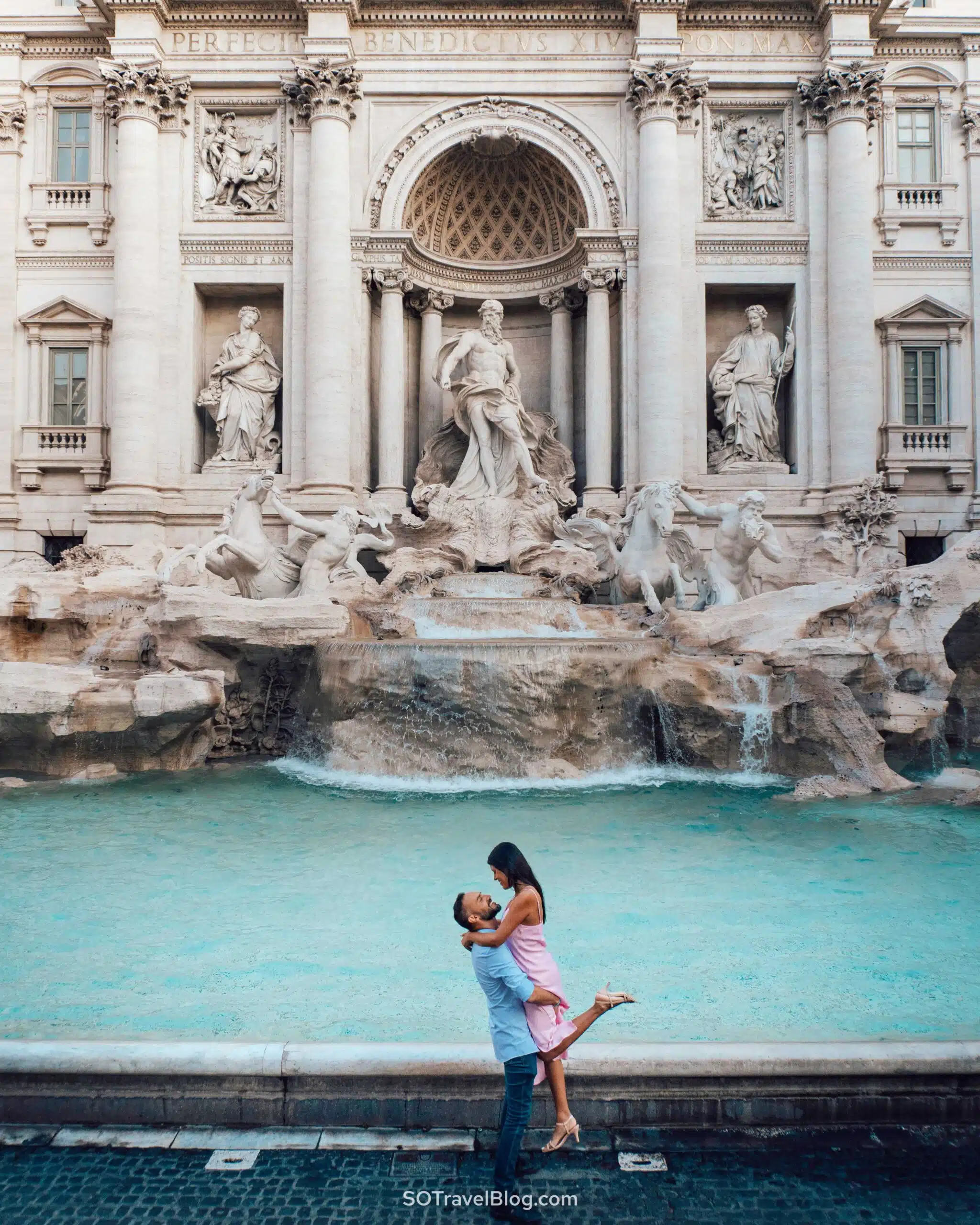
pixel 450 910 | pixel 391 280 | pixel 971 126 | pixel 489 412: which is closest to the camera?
pixel 450 910

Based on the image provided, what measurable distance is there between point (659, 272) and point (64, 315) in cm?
1084

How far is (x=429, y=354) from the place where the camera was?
16.8 m

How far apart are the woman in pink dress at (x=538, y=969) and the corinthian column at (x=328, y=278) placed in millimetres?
12684

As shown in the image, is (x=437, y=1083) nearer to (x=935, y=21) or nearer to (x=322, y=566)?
(x=322, y=566)

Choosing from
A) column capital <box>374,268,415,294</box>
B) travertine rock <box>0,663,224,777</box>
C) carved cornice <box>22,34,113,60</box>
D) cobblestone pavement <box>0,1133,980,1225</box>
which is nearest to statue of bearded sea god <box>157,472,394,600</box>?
travertine rock <box>0,663,224,777</box>

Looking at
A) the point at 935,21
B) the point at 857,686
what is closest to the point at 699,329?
the point at 935,21

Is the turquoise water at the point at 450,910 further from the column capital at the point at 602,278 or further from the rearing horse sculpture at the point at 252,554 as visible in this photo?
the column capital at the point at 602,278

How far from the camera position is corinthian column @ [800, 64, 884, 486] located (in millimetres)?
15000

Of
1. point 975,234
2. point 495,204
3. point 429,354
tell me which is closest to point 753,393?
point 975,234

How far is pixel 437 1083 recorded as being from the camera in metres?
3.02

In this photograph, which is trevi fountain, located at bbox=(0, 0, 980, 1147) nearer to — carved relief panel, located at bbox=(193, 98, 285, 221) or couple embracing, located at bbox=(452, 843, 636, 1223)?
carved relief panel, located at bbox=(193, 98, 285, 221)

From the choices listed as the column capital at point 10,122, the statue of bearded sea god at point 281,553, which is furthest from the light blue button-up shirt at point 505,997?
the column capital at point 10,122

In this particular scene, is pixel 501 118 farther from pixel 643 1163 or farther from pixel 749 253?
pixel 643 1163

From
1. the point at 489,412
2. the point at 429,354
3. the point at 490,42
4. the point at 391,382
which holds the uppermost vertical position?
the point at 490,42
